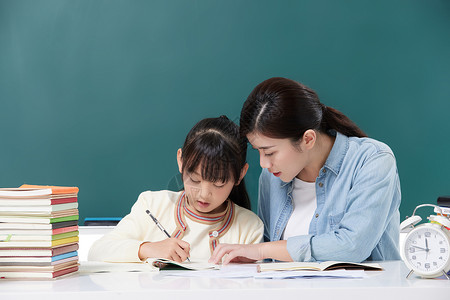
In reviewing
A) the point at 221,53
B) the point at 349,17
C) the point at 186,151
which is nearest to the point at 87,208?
the point at 221,53

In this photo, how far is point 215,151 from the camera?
146 cm

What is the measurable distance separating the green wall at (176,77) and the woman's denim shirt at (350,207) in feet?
3.56

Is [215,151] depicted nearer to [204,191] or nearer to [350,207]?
[204,191]

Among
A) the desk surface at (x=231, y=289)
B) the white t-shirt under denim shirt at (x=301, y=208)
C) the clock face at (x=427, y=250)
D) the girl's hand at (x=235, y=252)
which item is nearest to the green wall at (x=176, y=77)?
the white t-shirt under denim shirt at (x=301, y=208)

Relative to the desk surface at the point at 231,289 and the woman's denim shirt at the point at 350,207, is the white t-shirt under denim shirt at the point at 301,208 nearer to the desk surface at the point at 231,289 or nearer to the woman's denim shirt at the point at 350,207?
the woman's denim shirt at the point at 350,207

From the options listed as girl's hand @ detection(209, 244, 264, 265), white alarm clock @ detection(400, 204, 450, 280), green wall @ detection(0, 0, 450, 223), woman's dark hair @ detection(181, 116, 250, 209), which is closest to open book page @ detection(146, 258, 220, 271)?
girl's hand @ detection(209, 244, 264, 265)

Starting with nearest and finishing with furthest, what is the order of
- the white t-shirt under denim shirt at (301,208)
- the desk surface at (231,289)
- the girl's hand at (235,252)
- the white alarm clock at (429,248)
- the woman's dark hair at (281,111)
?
the desk surface at (231,289)
the white alarm clock at (429,248)
the girl's hand at (235,252)
the woman's dark hair at (281,111)
the white t-shirt under denim shirt at (301,208)

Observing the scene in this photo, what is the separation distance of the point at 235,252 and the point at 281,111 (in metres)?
0.41

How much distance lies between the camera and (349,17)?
9.07ft

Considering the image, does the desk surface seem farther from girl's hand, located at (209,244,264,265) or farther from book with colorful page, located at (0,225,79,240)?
girl's hand, located at (209,244,264,265)

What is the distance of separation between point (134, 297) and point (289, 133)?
0.72 m

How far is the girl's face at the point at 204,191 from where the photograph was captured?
144 centimetres

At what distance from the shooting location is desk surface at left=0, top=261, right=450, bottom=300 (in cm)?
85

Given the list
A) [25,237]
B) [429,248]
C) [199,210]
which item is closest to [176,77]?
[199,210]
